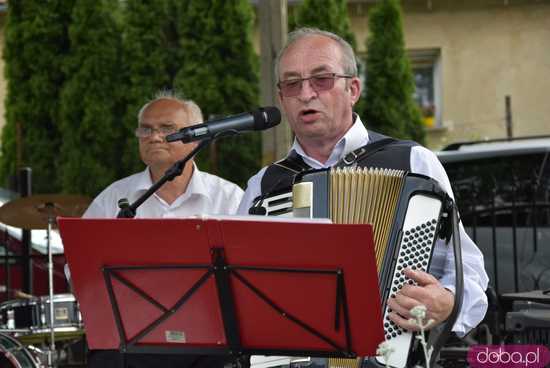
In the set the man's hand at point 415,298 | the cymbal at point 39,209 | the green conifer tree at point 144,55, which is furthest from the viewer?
the green conifer tree at point 144,55

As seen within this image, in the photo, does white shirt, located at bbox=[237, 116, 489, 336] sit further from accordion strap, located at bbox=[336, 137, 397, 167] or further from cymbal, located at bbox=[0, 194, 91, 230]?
cymbal, located at bbox=[0, 194, 91, 230]

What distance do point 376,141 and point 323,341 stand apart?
877mm

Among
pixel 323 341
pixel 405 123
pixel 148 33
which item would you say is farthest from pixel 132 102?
pixel 323 341

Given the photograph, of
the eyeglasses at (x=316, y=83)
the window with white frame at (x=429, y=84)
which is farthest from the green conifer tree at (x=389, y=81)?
the eyeglasses at (x=316, y=83)

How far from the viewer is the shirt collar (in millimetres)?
3705

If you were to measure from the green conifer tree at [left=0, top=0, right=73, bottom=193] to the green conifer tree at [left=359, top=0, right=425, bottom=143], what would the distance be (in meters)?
3.38

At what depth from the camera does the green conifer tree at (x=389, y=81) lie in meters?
12.2

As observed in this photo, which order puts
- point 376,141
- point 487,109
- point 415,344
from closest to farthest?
point 415,344 → point 376,141 → point 487,109

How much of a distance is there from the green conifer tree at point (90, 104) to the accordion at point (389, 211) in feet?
27.5

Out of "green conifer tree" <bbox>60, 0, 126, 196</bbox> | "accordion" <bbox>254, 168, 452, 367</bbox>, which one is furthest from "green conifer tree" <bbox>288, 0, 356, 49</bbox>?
"accordion" <bbox>254, 168, 452, 367</bbox>

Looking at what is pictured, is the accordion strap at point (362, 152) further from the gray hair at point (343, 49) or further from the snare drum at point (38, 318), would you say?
the snare drum at point (38, 318)

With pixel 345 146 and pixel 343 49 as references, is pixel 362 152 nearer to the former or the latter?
pixel 345 146

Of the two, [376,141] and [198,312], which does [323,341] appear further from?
[376,141]

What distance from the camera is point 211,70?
11656 mm
